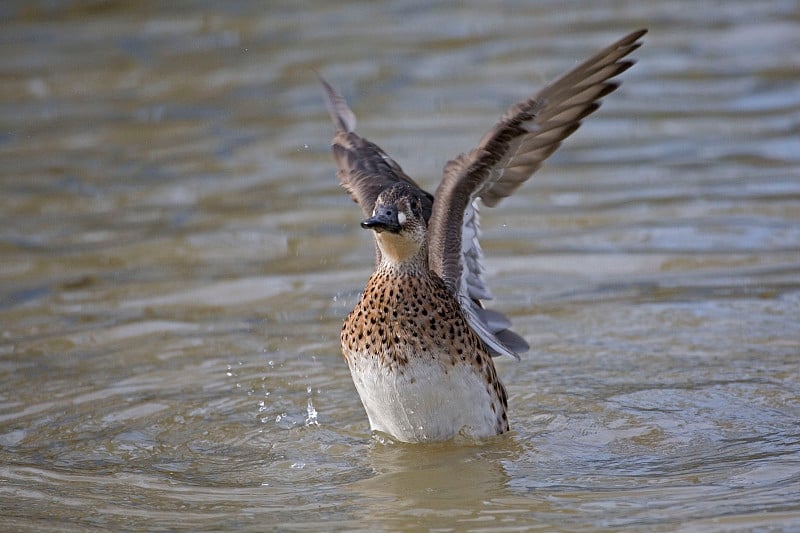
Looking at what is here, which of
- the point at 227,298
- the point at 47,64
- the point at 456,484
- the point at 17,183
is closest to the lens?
the point at 456,484

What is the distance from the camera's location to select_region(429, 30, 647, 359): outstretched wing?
585 cm

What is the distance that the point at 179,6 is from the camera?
54.0 feet

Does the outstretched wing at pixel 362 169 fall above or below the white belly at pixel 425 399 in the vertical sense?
above

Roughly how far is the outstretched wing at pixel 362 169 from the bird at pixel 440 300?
0.19 meters

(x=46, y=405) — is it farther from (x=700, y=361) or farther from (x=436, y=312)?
(x=700, y=361)

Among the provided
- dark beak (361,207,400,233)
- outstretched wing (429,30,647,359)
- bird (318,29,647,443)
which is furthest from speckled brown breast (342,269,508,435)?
dark beak (361,207,400,233)

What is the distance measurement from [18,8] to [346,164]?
10317 millimetres

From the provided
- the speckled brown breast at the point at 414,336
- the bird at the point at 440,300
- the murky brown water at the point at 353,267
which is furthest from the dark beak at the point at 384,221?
the murky brown water at the point at 353,267

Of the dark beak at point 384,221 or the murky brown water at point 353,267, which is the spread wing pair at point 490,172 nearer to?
the dark beak at point 384,221

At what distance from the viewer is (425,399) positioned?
20.5ft

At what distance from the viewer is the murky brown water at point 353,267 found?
5.84 metres

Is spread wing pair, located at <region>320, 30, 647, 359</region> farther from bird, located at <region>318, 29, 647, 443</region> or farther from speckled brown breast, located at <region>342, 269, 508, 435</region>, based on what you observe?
speckled brown breast, located at <region>342, 269, 508, 435</region>

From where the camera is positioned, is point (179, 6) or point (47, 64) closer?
point (47, 64)

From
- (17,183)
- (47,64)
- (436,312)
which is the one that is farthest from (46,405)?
(47,64)
